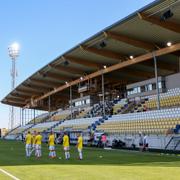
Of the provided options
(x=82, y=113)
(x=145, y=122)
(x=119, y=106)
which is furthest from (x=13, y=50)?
(x=145, y=122)

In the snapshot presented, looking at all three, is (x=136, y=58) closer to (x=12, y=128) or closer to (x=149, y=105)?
(x=149, y=105)

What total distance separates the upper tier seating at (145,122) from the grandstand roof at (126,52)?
6.16 m

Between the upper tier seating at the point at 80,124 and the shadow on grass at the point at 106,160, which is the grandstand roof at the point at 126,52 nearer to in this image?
the upper tier seating at the point at 80,124

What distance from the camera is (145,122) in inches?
1356

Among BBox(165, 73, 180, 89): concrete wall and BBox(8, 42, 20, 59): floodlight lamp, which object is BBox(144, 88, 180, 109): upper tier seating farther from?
BBox(8, 42, 20, 59): floodlight lamp

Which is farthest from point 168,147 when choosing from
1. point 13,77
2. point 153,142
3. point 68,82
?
point 13,77

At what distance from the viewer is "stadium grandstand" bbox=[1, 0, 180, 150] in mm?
30016

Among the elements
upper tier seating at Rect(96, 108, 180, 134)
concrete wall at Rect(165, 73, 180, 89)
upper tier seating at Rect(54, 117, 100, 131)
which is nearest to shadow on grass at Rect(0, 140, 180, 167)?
upper tier seating at Rect(96, 108, 180, 134)

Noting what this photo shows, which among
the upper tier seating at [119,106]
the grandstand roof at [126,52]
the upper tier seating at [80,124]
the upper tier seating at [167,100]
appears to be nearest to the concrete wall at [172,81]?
the grandstand roof at [126,52]

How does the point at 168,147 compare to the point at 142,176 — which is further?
the point at 168,147

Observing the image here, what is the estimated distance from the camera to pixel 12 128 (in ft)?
315

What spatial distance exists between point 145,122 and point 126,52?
9.06 m

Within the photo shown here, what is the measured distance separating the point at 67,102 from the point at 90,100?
18.6m

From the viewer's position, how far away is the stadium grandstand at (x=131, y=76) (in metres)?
30.0
